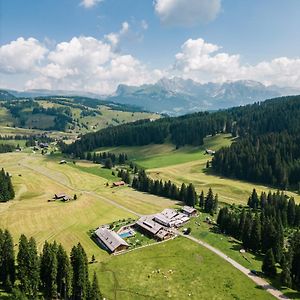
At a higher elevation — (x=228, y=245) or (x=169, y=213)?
(x=169, y=213)

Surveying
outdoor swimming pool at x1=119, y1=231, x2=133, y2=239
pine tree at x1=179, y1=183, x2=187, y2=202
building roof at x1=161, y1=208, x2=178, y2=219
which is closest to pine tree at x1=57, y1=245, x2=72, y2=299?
outdoor swimming pool at x1=119, y1=231, x2=133, y2=239

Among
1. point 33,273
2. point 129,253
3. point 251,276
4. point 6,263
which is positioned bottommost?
point 251,276

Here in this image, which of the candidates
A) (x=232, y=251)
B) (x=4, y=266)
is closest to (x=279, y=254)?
(x=232, y=251)

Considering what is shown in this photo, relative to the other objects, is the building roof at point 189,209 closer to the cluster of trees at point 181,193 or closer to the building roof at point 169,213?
the building roof at point 169,213

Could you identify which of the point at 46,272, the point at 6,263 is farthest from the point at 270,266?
the point at 6,263

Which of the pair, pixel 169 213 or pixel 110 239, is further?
pixel 169 213

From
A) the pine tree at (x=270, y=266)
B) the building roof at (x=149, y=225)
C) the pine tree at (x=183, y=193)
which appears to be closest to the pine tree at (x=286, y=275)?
the pine tree at (x=270, y=266)

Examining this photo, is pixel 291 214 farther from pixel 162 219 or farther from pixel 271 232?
pixel 162 219

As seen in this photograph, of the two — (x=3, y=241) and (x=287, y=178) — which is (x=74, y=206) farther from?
(x=287, y=178)
